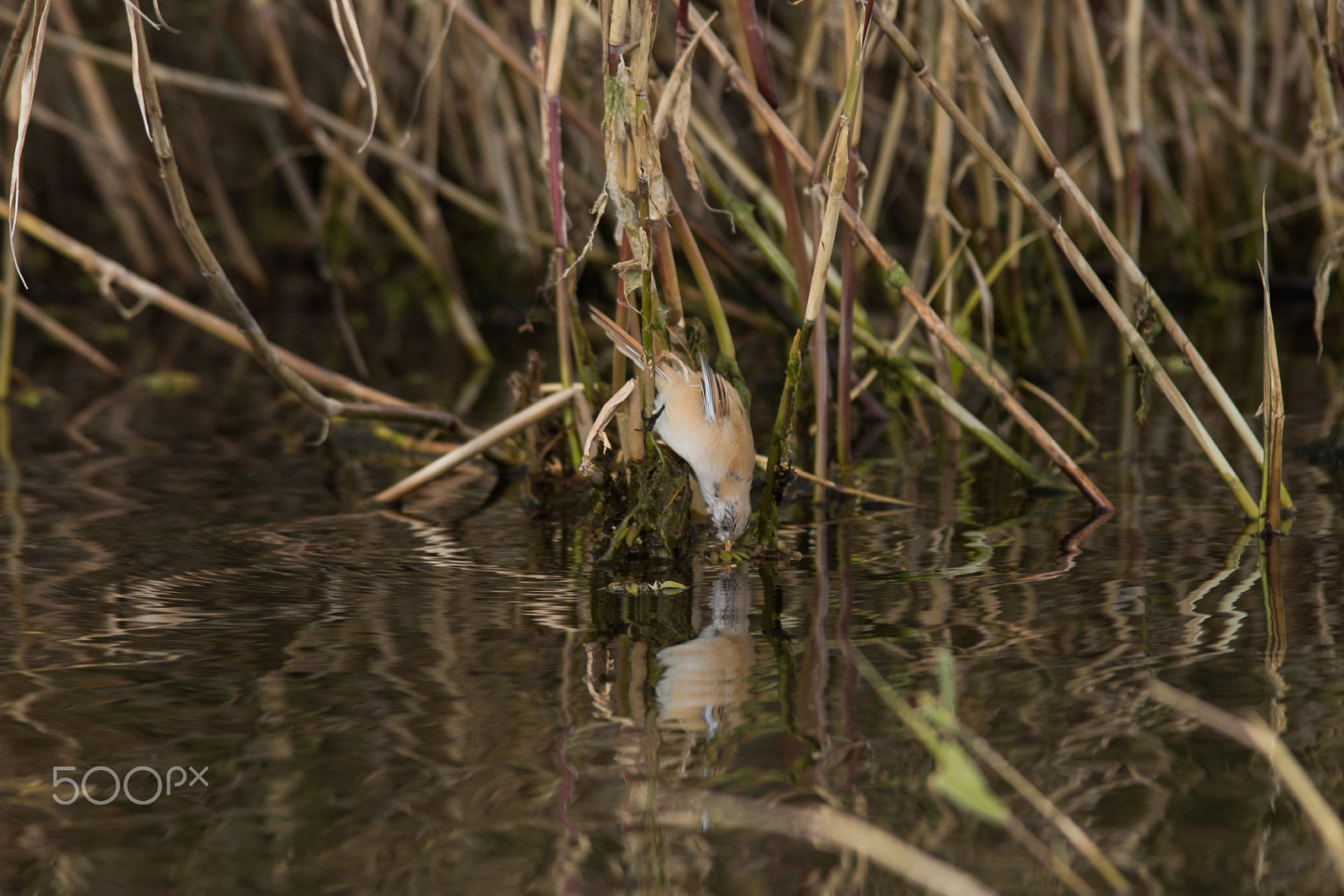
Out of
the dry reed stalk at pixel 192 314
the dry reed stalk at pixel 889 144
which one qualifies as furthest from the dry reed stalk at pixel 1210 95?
the dry reed stalk at pixel 192 314

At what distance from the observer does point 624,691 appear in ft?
6.51

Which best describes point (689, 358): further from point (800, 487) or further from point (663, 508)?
point (800, 487)

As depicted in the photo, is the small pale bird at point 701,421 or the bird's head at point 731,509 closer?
the small pale bird at point 701,421

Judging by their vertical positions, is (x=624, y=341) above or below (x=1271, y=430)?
above

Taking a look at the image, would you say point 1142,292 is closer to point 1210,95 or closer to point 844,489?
point 844,489

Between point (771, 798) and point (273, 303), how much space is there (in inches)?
233

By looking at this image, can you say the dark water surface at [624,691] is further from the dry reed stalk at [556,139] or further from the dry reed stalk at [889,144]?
Answer: the dry reed stalk at [889,144]

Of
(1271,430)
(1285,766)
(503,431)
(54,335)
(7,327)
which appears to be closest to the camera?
(1285,766)

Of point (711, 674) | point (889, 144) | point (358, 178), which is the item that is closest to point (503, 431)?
point (711, 674)

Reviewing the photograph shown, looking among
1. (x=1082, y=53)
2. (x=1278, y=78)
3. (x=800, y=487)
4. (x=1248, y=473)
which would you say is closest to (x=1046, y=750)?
(x=800, y=487)

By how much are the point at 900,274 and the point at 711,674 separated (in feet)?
3.35

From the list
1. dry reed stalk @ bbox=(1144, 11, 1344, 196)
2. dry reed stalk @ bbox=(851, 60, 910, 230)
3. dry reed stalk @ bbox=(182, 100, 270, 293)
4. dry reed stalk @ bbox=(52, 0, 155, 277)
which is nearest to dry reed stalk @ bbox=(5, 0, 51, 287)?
dry reed stalk @ bbox=(851, 60, 910, 230)

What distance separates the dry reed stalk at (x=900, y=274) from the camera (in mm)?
2602

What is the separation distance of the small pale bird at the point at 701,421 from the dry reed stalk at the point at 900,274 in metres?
0.40
